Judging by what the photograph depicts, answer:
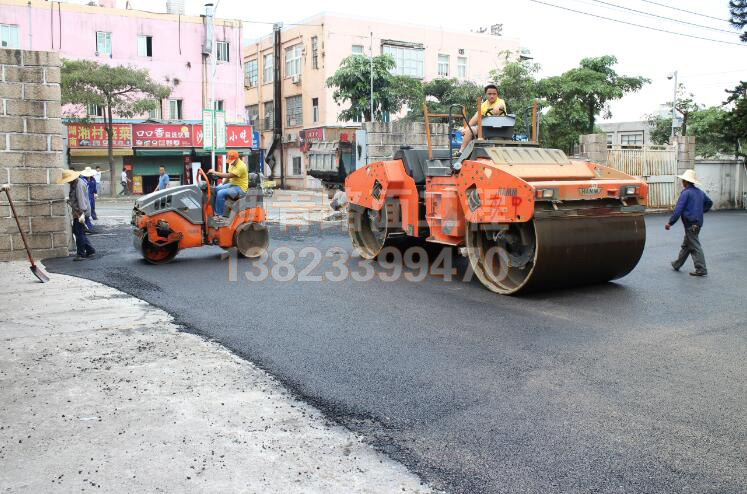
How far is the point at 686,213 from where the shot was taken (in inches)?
395

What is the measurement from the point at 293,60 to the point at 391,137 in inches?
1222

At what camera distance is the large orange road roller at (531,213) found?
7.84m

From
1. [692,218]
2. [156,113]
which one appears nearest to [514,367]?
[692,218]

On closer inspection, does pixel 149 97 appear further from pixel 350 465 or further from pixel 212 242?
pixel 350 465

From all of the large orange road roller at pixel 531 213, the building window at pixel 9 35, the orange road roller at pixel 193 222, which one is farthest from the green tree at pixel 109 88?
the large orange road roller at pixel 531 213

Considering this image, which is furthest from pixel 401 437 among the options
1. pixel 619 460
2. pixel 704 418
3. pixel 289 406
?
pixel 704 418

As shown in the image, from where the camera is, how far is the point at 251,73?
51.9 metres

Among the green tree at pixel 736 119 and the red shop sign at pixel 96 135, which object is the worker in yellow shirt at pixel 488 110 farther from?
the red shop sign at pixel 96 135

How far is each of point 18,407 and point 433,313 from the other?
160 inches

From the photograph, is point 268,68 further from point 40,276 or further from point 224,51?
point 40,276

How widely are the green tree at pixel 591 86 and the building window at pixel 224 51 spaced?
18.3 meters

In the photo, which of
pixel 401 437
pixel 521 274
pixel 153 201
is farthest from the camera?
pixel 153 201

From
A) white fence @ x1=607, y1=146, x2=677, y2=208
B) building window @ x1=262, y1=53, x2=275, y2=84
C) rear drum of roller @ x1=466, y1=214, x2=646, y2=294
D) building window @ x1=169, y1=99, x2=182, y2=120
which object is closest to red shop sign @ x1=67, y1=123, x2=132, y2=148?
building window @ x1=169, y1=99, x2=182, y2=120

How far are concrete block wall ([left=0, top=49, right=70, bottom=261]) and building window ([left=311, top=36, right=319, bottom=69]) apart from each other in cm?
3298
